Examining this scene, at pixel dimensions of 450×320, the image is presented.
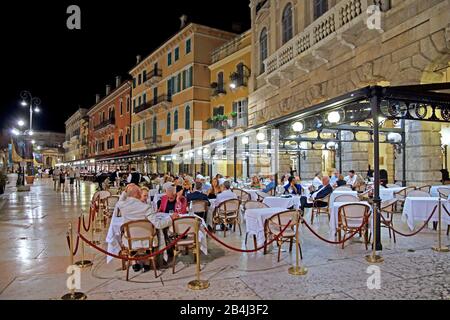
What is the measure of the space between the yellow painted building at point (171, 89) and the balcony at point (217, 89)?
157 cm

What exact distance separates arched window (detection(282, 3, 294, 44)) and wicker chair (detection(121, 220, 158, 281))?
1434 cm

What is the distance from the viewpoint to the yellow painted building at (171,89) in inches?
1136

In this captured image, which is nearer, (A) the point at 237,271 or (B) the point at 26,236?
(A) the point at 237,271

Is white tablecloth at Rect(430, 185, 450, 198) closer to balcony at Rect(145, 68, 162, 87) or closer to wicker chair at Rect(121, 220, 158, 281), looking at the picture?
wicker chair at Rect(121, 220, 158, 281)

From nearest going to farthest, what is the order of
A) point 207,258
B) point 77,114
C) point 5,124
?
1. point 207,258
2. point 5,124
3. point 77,114

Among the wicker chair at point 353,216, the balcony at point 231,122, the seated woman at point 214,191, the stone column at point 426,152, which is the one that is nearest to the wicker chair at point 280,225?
the wicker chair at point 353,216

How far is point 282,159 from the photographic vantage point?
21188mm

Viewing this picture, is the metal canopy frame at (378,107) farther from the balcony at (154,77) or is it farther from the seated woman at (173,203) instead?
the balcony at (154,77)

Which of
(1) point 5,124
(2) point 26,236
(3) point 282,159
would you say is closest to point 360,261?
(2) point 26,236

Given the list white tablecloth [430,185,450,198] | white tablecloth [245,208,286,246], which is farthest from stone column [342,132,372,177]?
white tablecloth [245,208,286,246]

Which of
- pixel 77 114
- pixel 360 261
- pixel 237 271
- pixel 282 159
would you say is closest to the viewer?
pixel 237 271
